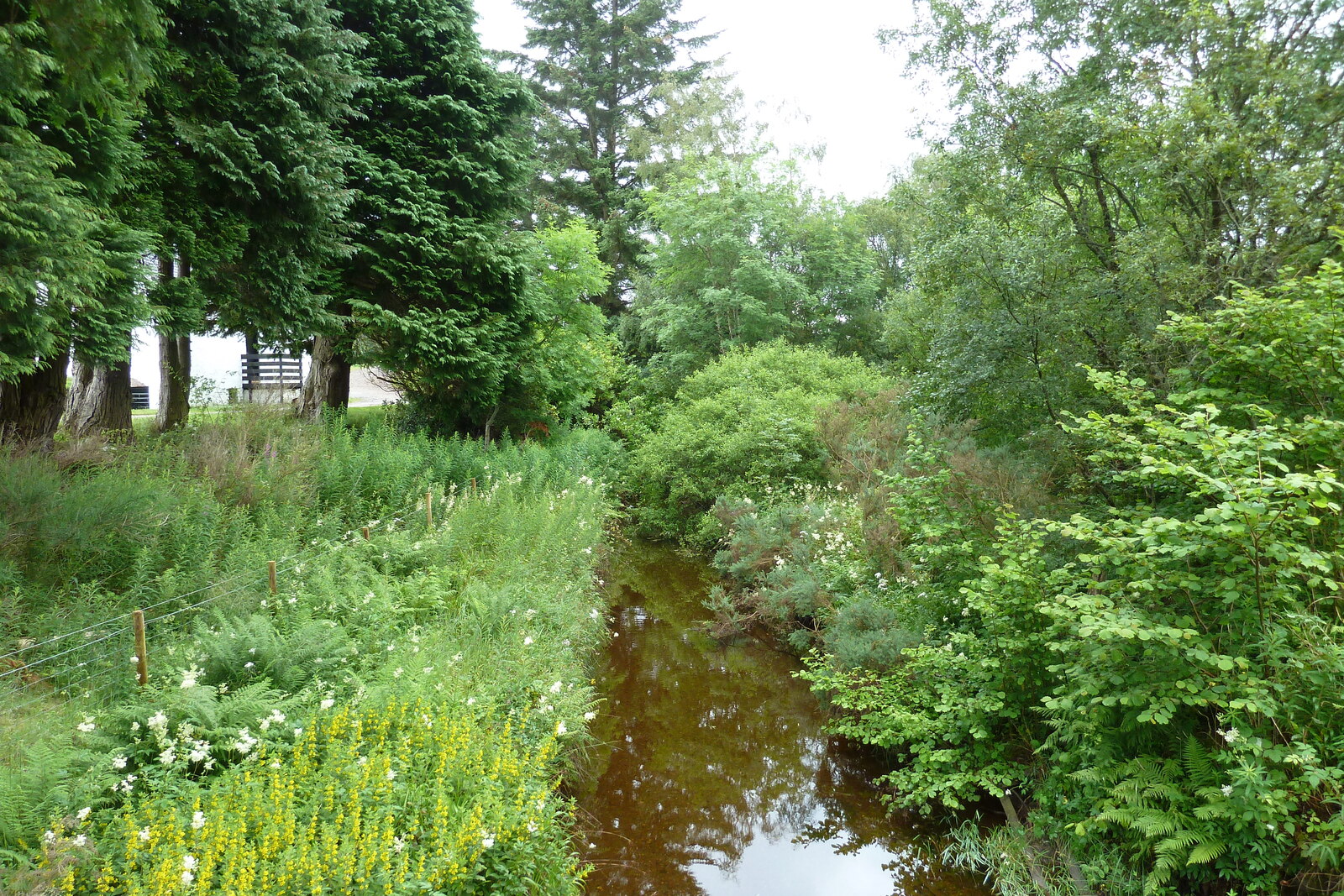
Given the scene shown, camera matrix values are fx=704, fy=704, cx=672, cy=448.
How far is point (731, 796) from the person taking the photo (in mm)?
6324

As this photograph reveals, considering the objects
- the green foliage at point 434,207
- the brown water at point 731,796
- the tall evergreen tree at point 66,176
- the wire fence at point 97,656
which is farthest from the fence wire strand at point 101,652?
the green foliage at point 434,207

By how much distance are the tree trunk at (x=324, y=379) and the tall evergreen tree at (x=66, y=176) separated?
6.37 meters

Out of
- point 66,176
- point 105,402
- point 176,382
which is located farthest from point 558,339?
point 66,176

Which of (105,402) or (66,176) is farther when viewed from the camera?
(105,402)

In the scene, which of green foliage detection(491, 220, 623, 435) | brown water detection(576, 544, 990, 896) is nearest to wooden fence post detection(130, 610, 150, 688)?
brown water detection(576, 544, 990, 896)

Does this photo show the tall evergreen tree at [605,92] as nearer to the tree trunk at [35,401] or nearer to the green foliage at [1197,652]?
the tree trunk at [35,401]

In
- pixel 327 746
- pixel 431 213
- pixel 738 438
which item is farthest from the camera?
pixel 738 438

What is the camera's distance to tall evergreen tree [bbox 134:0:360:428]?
771cm

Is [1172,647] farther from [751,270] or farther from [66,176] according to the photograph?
[751,270]

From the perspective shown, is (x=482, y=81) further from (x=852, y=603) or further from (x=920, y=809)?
(x=920, y=809)

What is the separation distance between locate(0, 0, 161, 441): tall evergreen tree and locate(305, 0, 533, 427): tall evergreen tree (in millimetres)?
4630

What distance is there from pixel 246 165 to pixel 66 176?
9.12 ft

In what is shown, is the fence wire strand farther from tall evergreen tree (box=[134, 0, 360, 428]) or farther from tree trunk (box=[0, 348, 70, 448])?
tall evergreen tree (box=[134, 0, 360, 428])

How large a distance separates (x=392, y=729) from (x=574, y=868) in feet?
5.21
